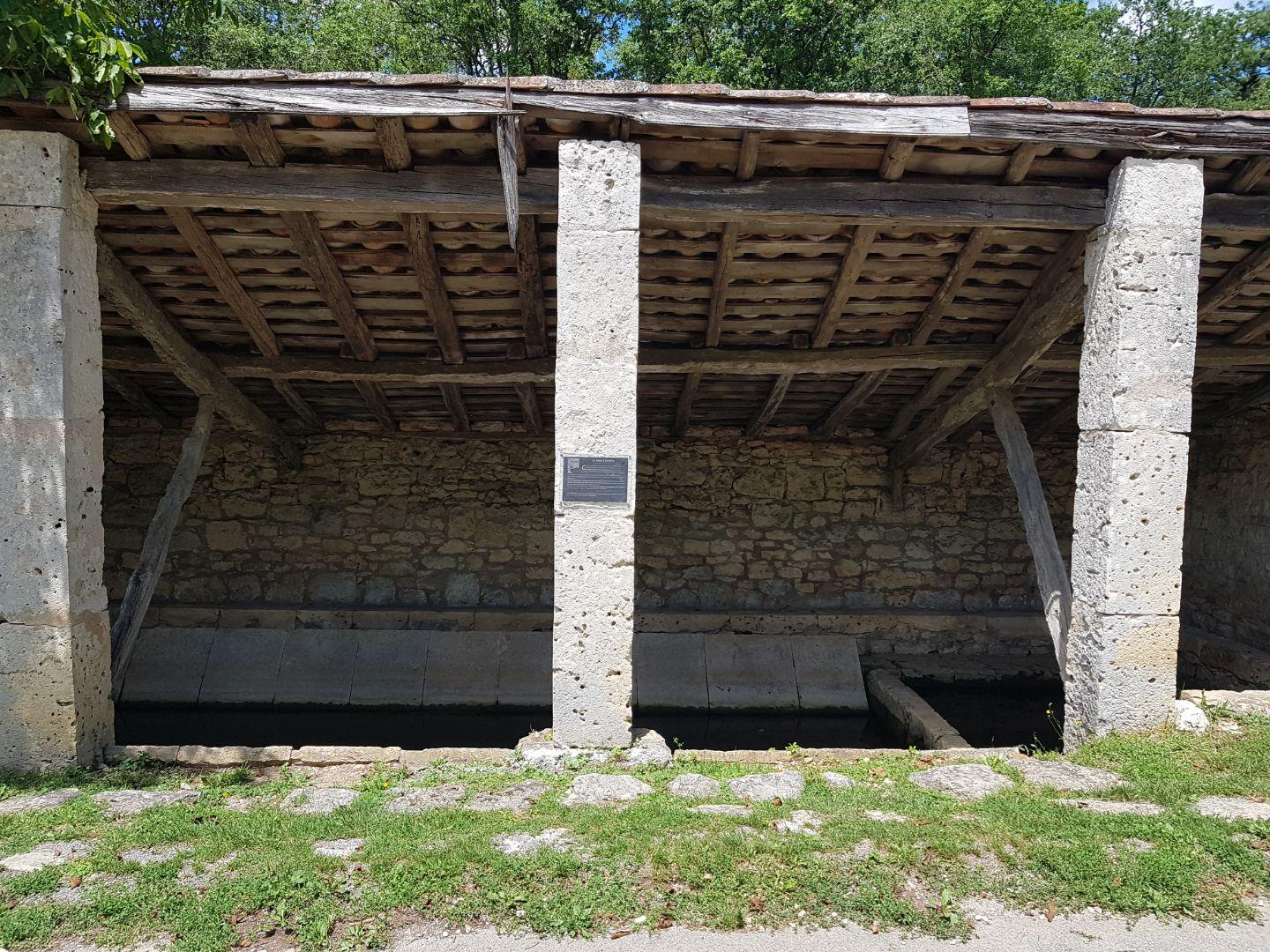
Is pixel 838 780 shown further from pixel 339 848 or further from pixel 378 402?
pixel 378 402

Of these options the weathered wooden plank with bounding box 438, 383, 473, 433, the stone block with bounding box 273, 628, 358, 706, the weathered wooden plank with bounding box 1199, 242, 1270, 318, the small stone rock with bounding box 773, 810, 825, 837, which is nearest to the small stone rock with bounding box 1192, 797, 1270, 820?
the small stone rock with bounding box 773, 810, 825, 837

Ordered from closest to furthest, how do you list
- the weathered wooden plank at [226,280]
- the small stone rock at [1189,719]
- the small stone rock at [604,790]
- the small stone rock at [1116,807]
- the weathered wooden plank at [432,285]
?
the small stone rock at [1116,807], the small stone rock at [604,790], the small stone rock at [1189,719], the weathered wooden plank at [226,280], the weathered wooden plank at [432,285]

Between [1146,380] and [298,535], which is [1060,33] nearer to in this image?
[1146,380]

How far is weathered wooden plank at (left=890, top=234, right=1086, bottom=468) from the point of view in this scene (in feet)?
17.8

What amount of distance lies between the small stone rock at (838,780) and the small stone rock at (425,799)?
178 centimetres

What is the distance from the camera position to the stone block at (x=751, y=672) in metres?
8.17

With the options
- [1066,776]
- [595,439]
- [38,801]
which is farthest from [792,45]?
[38,801]

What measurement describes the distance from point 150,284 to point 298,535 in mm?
3544

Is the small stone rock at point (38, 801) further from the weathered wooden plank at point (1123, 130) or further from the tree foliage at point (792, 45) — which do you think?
the tree foliage at point (792, 45)

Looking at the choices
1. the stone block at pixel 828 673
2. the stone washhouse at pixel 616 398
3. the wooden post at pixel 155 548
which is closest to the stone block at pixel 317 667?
the stone washhouse at pixel 616 398

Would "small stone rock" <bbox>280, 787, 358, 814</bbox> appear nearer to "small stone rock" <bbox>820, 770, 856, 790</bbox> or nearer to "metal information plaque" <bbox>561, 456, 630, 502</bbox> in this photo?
"metal information plaque" <bbox>561, 456, 630, 502</bbox>

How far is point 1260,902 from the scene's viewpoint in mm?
2920

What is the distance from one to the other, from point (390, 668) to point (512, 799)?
4.85 m

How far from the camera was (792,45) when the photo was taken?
1338 cm
